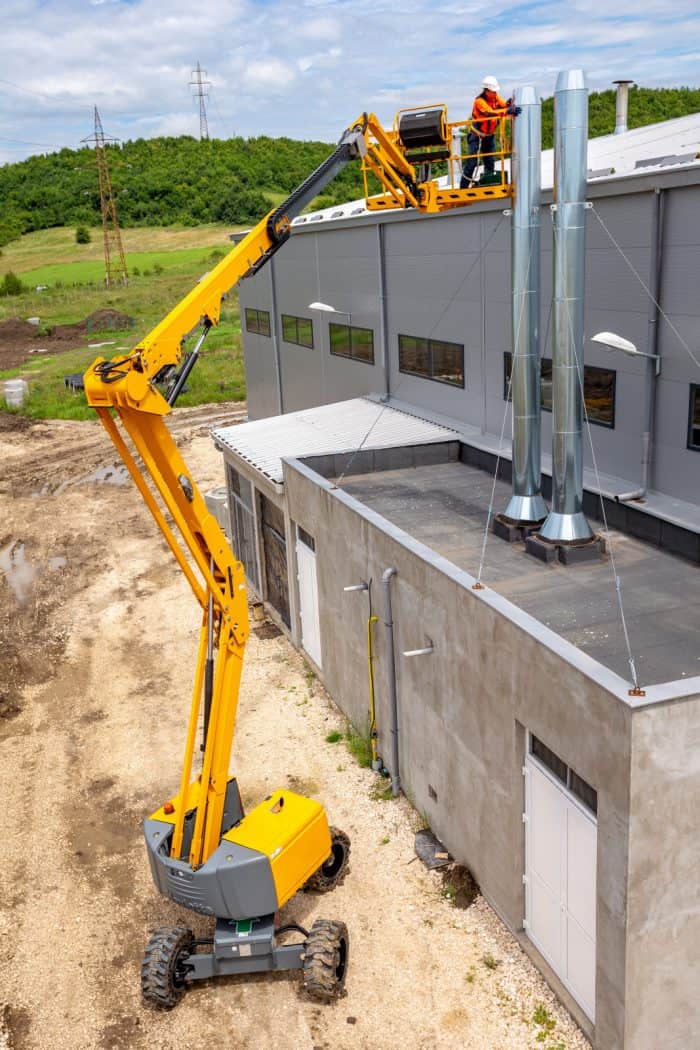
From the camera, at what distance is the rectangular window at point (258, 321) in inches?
1220

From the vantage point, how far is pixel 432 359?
20.9 m

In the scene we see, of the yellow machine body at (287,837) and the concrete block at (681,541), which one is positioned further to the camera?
the concrete block at (681,541)

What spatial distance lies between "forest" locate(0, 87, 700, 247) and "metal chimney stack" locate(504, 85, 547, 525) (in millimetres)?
92448

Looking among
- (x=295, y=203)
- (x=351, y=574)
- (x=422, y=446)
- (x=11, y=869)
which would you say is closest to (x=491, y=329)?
(x=422, y=446)

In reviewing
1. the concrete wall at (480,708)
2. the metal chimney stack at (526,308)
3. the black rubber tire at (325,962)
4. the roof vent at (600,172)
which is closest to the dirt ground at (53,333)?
the roof vent at (600,172)

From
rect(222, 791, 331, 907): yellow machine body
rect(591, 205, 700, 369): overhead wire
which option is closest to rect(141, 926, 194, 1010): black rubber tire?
rect(222, 791, 331, 907): yellow machine body

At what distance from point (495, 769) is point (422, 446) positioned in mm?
9000

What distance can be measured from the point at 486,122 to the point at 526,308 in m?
2.87

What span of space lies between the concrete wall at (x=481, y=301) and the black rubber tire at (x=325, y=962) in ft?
25.7

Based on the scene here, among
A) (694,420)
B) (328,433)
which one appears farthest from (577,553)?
(328,433)

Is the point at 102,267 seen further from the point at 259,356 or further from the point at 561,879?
the point at 561,879

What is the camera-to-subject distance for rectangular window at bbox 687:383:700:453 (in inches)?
532

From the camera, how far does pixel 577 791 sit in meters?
9.36

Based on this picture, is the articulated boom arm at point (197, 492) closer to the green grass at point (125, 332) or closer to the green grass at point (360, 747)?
the green grass at point (360, 747)
